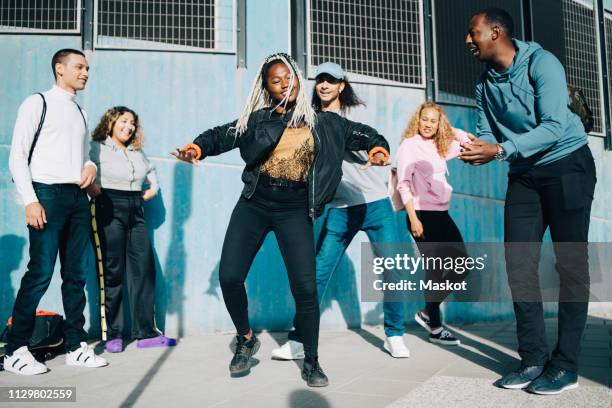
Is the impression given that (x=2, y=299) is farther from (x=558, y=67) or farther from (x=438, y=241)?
(x=558, y=67)

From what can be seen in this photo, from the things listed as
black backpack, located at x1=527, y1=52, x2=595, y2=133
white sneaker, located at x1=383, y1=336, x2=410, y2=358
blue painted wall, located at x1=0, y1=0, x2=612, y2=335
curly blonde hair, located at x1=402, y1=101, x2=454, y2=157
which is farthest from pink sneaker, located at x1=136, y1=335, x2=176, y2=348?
black backpack, located at x1=527, y1=52, x2=595, y2=133

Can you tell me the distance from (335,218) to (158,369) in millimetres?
1746

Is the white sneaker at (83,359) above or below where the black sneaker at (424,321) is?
below

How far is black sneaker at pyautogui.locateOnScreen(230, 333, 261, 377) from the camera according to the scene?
3.81m

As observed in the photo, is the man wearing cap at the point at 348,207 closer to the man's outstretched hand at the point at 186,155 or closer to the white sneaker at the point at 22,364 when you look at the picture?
the man's outstretched hand at the point at 186,155

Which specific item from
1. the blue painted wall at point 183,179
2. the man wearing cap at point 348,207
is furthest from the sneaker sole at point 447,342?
the blue painted wall at point 183,179

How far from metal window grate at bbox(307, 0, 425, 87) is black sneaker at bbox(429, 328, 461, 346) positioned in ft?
9.15

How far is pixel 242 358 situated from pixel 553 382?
6.26ft

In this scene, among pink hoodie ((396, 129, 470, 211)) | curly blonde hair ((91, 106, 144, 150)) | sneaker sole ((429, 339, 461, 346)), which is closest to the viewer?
sneaker sole ((429, 339, 461, 346))

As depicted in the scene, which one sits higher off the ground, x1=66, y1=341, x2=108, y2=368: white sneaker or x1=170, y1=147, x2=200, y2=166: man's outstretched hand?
x1=170, y1=147, x2=200, y2=166: man's outstretched hand

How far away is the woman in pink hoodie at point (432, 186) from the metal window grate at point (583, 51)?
3.76 metres

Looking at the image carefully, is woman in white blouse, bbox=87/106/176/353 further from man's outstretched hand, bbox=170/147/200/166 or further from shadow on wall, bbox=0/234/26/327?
man's outstretched hand, bbox=170/147/200/166

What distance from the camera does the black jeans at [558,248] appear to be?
335 cm

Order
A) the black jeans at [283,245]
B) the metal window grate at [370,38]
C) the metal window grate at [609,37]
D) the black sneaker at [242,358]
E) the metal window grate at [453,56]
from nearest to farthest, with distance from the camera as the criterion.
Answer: the black jeans at [283,245], the black sneaker at [242,358], the metal window grate at [370,38], the metal window grate at [453,56], the metal window grate at [609,37]
